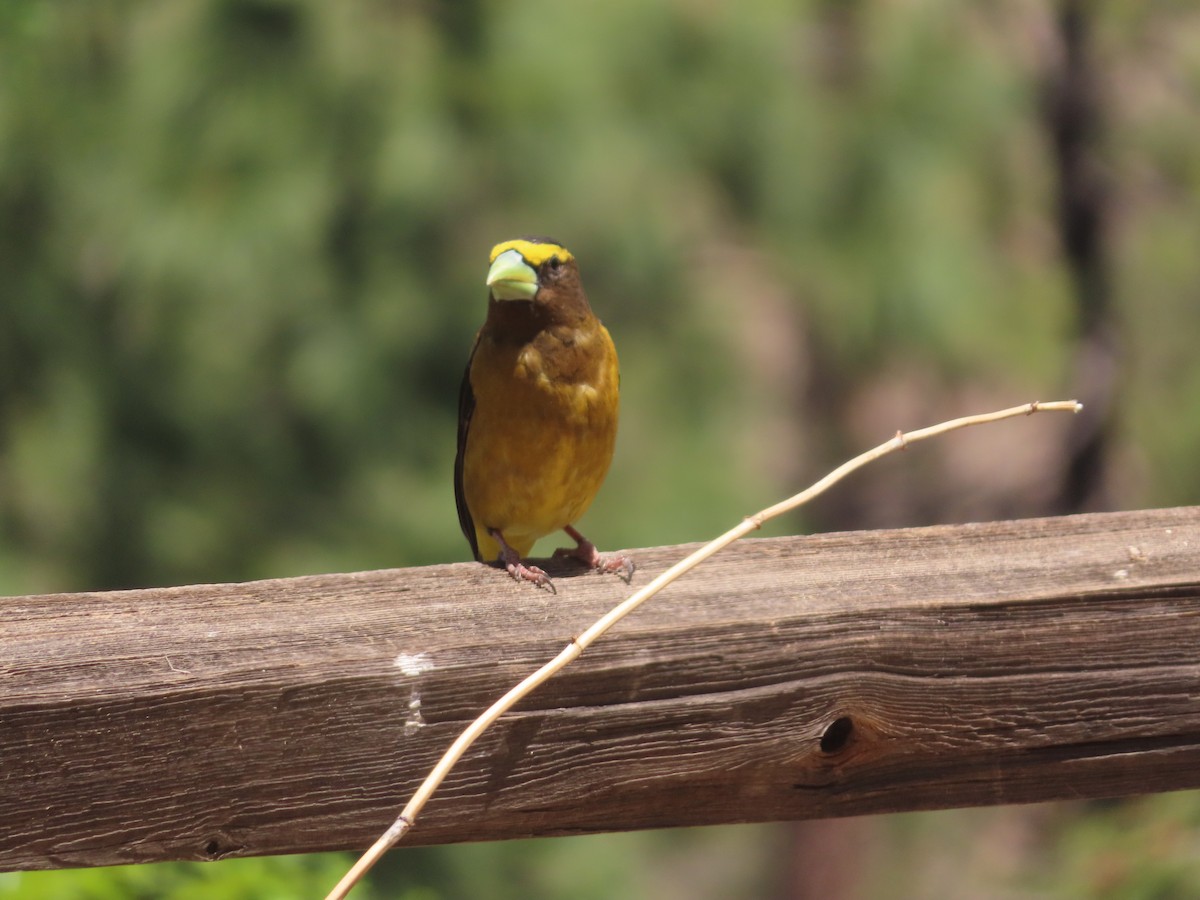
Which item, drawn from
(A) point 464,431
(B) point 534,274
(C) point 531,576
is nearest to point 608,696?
(C) point 531,576

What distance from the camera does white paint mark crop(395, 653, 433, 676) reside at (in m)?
1.59

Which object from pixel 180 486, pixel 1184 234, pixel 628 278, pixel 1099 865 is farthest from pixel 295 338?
pixel 1184 234

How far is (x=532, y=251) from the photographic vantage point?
131 inches

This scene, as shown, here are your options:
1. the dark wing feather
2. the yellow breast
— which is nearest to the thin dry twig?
the yellow breast

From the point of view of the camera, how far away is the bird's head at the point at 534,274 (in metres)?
3.18

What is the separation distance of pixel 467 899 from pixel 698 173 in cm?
313

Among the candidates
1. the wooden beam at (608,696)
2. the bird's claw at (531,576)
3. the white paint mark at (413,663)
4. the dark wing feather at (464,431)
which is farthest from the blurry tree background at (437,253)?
the white paint mark at (413,663)

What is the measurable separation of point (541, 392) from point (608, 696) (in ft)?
5.79

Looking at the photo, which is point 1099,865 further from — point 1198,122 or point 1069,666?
point 1198,122

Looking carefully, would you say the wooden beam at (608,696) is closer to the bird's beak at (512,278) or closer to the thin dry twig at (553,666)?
the thin dry twig at (553,666)

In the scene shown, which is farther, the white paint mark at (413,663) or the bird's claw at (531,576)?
the bird's claw at (531,576)

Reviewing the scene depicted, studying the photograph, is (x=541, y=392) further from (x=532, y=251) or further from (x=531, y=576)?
(x=531, y=576)

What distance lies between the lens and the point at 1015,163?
7414mm

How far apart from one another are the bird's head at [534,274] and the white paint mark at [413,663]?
5.18 feet
